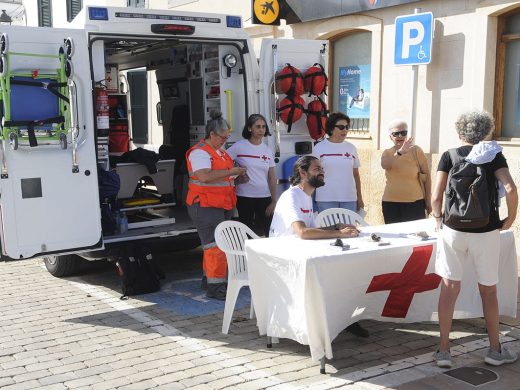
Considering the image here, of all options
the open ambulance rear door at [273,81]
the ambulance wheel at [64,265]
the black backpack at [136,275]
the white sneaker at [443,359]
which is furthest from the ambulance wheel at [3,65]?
the white sneaker at [443,359]

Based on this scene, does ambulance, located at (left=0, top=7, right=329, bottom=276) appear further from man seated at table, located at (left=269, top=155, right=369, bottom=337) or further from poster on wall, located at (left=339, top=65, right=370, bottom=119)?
poster on wall, located at (left=339, top=65, right=370, bottom=119)

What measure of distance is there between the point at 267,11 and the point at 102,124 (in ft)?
17.3

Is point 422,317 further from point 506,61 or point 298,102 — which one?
point 506,61

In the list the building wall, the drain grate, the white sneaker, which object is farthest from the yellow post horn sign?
the drain grate

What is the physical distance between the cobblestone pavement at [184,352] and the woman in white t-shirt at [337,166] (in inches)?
53.2

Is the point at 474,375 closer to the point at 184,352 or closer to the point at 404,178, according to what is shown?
the point at 184,352

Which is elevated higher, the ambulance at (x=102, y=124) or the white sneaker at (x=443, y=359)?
the ambulance at (x=102, y=124)

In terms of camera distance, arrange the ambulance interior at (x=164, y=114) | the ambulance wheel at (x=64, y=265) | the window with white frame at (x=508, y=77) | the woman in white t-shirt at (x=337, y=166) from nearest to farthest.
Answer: the woman in white t-shirt at (x=337, y=166) < the ambulance interior at (x=164, y=114) < the ambulance wheel at (x=64, y=265) < the window with white frame at (x=508, y=77)

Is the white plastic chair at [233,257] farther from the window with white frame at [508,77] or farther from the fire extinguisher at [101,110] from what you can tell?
the window with white frame at [508,77]

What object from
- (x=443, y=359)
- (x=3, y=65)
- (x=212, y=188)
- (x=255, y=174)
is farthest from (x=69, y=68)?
(x=443, y=359)

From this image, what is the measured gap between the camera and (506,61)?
25.5 ft

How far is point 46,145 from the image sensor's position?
5324mm

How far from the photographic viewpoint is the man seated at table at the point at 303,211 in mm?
4590

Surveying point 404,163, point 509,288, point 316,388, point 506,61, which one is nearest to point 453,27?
point 506,61
